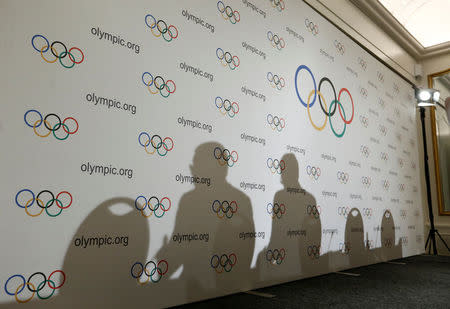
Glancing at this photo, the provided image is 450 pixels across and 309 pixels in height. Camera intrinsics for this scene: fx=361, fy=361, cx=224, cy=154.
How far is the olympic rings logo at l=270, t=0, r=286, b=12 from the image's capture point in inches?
122

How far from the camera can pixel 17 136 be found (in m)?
1.56

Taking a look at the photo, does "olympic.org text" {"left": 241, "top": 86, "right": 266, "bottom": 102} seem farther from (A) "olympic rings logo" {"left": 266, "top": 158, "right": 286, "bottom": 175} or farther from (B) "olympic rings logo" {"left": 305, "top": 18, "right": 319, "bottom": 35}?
(B) "olympic rings logo" {"left": 305, "top": 18, "right": 319, "bottom": 35}

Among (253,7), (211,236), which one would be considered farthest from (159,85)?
(253,7)

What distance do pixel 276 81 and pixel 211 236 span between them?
1.42 meters

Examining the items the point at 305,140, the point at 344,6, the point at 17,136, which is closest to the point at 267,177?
the point at 305,140

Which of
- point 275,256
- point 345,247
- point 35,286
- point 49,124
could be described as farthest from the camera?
point 345,247

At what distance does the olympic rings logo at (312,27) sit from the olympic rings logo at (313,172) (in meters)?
1.35

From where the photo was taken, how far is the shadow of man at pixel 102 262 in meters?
1.62

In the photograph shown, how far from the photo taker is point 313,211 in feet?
10.3

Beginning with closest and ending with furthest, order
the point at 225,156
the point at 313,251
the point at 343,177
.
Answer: the point at 225,156 → the point at 313,251 → the point at 343,177

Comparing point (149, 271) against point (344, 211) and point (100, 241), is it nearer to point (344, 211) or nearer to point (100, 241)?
point (100, 241)

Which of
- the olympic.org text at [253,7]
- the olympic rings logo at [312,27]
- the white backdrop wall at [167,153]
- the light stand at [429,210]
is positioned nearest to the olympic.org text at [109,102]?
the white backdrop wall at [167,153]

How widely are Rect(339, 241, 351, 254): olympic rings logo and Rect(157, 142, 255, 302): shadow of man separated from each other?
134 cm

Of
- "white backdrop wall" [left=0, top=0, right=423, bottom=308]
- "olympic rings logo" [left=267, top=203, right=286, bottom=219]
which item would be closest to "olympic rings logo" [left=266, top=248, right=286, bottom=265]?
"white backdrop wall" [left=0, top=0, right=423, bottom=308]
